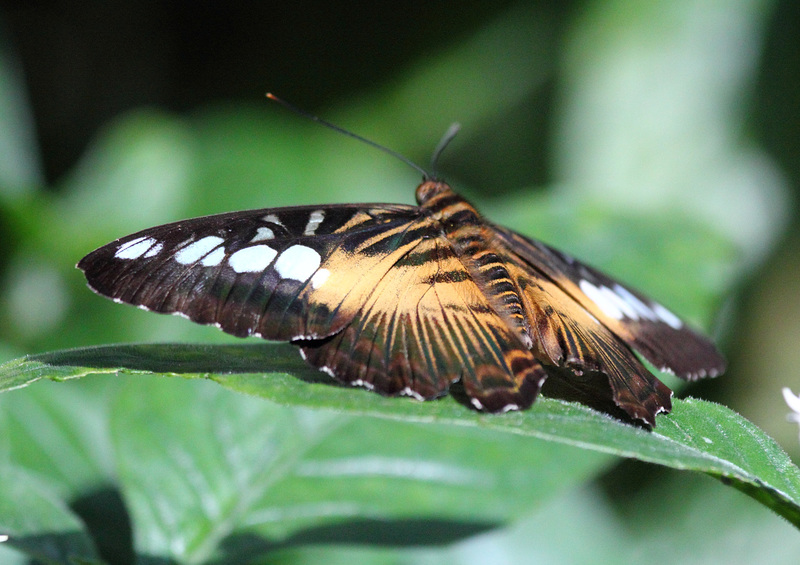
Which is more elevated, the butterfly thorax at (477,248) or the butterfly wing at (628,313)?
the butterfly thorax at (477,248)

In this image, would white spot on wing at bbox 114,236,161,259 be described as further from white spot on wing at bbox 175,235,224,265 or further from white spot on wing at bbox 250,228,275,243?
white spot on wing at bbox 250,228,275,243

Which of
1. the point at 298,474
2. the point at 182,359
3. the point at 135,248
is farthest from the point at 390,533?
the point at 135,248

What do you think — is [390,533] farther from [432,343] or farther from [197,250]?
[197,250]

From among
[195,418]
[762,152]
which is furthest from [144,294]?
[762,152]

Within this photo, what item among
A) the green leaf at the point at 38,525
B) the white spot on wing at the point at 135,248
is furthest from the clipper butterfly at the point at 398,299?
the green leaf at the point at 38,525

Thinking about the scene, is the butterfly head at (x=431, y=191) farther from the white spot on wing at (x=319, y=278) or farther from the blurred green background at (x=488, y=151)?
the blurred green background at (x=488, y=151)

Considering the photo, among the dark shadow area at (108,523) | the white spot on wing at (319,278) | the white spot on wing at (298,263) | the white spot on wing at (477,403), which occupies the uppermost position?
the white spot on wing at (298,263)
